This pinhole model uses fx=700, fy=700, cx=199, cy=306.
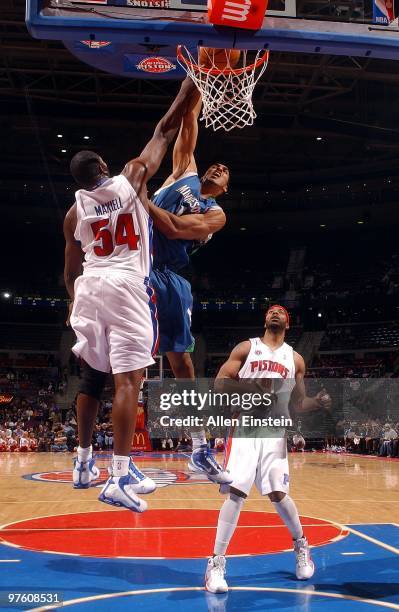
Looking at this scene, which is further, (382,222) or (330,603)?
(382,222)

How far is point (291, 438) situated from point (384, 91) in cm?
1141

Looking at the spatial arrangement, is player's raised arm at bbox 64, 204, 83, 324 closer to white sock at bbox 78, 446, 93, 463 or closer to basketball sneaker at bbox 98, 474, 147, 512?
white sock at bbox 78, 446, 93, 463

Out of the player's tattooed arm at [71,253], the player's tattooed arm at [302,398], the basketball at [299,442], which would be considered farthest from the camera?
the basketball at [299,442]

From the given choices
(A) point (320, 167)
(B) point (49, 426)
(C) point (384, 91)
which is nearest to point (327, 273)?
(A) point (320, 167)

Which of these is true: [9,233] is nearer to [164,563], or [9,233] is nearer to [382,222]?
[382,222]

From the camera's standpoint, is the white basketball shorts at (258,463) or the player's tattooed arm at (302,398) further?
the white basketball shorts at (258,463)

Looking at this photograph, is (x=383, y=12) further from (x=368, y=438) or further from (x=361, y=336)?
(x=361, y=336)

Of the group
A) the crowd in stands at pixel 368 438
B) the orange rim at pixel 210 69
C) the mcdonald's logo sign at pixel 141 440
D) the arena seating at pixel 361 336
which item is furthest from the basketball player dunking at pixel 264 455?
the arena seating at pixel 361 336

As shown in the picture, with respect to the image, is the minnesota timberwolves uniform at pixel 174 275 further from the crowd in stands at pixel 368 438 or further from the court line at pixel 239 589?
the crowd in stands at pixel 368 438

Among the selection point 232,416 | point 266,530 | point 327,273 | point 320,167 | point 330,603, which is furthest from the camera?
point 327,273

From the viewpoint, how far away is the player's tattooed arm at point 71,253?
389 centimetres

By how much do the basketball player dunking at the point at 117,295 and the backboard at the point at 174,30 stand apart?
2.40 ft

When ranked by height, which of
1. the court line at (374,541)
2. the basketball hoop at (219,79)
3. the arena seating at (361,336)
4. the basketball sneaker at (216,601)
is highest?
the arena seating at (361,336)

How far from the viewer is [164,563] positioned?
20.8ft
